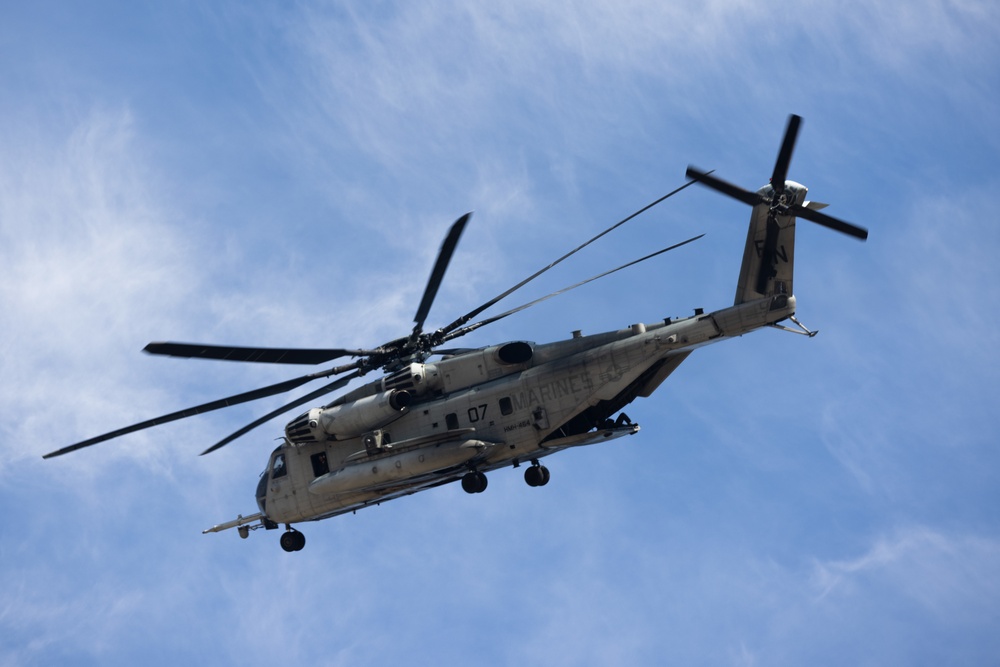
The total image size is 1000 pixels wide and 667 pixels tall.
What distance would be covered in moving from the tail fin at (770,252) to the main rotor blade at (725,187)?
308mm

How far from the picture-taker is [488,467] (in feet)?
146

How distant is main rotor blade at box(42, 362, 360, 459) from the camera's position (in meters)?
42.3

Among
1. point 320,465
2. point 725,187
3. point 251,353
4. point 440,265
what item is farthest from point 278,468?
point 725,187

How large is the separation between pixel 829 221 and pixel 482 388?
12.3 m

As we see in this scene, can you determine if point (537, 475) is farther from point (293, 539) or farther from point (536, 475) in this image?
point (293, 539)

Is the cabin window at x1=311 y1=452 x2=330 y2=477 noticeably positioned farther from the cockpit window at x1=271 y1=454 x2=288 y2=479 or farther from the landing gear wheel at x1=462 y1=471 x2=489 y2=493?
the landing gear wheel at x1=462 y1=471 x2=489 y2=493

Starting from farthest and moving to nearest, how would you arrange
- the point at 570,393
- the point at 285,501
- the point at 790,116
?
the point at 285,501 < the point at 570,393 < the point at 790,116

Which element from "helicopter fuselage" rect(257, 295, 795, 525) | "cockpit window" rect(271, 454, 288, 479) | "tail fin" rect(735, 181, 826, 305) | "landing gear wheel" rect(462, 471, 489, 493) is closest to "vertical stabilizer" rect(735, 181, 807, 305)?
"tail fin" rect(735, 181, 826, 305)

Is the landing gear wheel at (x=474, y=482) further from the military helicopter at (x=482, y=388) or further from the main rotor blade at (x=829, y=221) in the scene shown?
the main rotor blade at (x=829, y=221)

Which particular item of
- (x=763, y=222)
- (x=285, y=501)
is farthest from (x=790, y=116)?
(x=285, y=501)

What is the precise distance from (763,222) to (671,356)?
5.17m

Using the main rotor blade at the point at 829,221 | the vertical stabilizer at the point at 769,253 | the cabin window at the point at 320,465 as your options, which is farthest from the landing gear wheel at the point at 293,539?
the main rotor blade at the point at 829,221

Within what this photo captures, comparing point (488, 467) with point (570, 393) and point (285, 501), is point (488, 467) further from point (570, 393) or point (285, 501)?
point (285, 501)

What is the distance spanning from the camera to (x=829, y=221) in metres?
41.0
